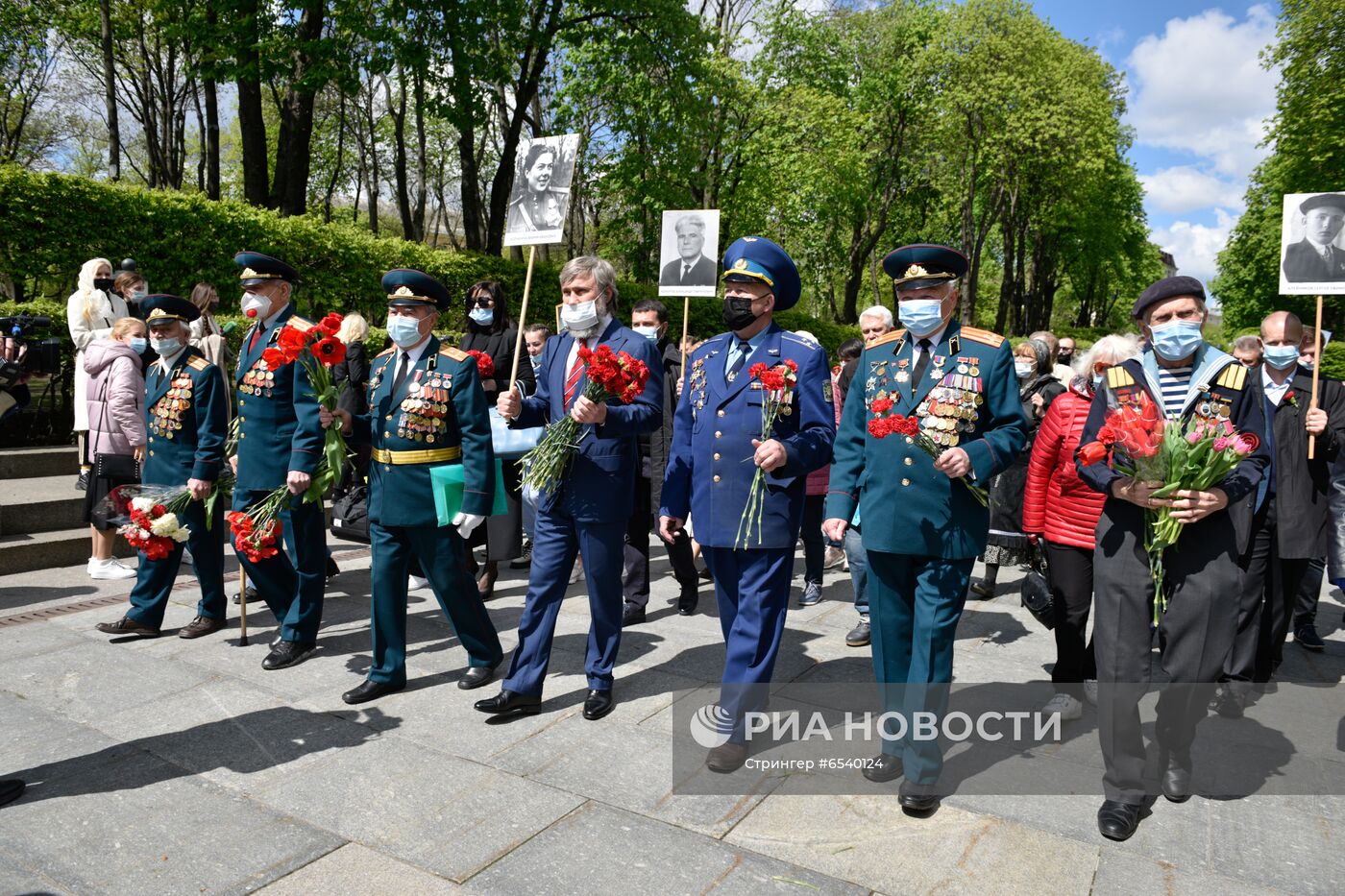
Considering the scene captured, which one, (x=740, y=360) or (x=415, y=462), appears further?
(x=415, y=462)

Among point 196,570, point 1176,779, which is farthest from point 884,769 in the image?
point 196,570

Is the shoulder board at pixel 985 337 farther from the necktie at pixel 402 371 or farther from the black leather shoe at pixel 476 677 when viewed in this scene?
the black leather shoe at pixel 476 677

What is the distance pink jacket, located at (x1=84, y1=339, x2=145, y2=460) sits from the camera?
725 centimetres

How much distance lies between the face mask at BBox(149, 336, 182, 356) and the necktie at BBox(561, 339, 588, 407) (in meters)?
2.87

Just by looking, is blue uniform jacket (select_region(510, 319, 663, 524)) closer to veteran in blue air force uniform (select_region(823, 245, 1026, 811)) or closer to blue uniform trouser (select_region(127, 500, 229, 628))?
veteran in blue air force uniform (select_region(823, 245, 1026, 811))

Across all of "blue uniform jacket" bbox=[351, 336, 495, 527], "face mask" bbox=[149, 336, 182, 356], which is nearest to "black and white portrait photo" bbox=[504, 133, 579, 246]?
"blue uniform jacket" bbox=[351, 336, 495, 527]

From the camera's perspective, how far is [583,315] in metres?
4.66

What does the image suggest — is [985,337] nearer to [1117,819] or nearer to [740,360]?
[740,360]

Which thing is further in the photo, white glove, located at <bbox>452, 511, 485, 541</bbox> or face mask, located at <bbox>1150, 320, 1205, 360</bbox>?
white glove, located at <bbox>452, 511, 485, 541</bbox>

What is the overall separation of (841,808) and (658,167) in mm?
20972

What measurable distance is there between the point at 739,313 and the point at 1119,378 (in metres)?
1.59

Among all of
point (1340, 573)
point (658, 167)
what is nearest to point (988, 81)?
point (658, 167)

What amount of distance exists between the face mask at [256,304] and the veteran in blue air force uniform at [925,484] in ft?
11.5

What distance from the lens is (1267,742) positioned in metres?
4.47
